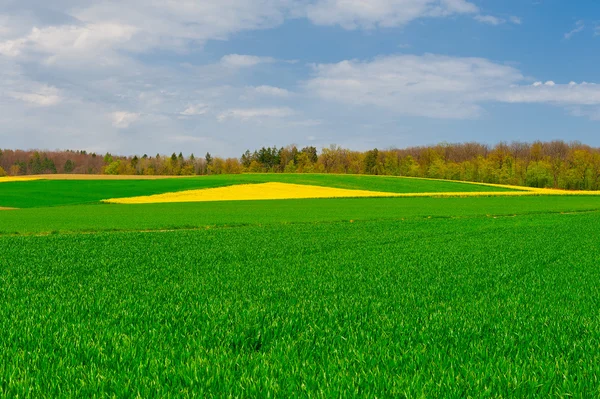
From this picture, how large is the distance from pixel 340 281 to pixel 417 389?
6.96 meters

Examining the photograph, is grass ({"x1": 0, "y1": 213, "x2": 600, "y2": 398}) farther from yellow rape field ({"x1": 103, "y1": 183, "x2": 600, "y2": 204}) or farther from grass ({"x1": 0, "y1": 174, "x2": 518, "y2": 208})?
grass ({"x1": 0, "y1": 174, "x2": 518, "y2": 208})

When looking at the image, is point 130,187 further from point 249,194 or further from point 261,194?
point 261,194

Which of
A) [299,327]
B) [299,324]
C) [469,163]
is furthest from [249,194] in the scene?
[469,163]

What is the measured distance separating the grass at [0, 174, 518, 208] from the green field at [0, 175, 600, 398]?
53.7 meters

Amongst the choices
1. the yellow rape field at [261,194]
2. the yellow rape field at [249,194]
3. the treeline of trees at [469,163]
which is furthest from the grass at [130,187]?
the treeline of trees at [469,163]

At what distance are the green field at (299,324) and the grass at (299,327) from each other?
31 mm

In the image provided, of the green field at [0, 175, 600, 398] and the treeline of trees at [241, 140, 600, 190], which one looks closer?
the green field at [0, 175, 600, 398]

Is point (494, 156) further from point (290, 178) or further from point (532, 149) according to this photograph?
point (290, 178)

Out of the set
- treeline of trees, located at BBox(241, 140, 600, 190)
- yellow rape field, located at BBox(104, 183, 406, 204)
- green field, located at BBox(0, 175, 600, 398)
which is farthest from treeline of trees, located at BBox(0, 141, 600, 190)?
green field, located at BBox(0, 175, 600, 398)

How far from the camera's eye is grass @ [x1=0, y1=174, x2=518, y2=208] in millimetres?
66062

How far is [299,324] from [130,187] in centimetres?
8189

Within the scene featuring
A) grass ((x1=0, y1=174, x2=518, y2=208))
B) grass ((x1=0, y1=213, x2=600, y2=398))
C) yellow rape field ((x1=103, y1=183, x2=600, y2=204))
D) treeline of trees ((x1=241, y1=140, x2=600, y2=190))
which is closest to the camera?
grass ((x1=0, y1=213, x2=600, y2=398))

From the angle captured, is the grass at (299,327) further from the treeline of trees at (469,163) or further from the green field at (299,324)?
the treeline of trees at (469,163)

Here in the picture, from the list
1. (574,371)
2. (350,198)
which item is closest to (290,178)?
(350,198)
